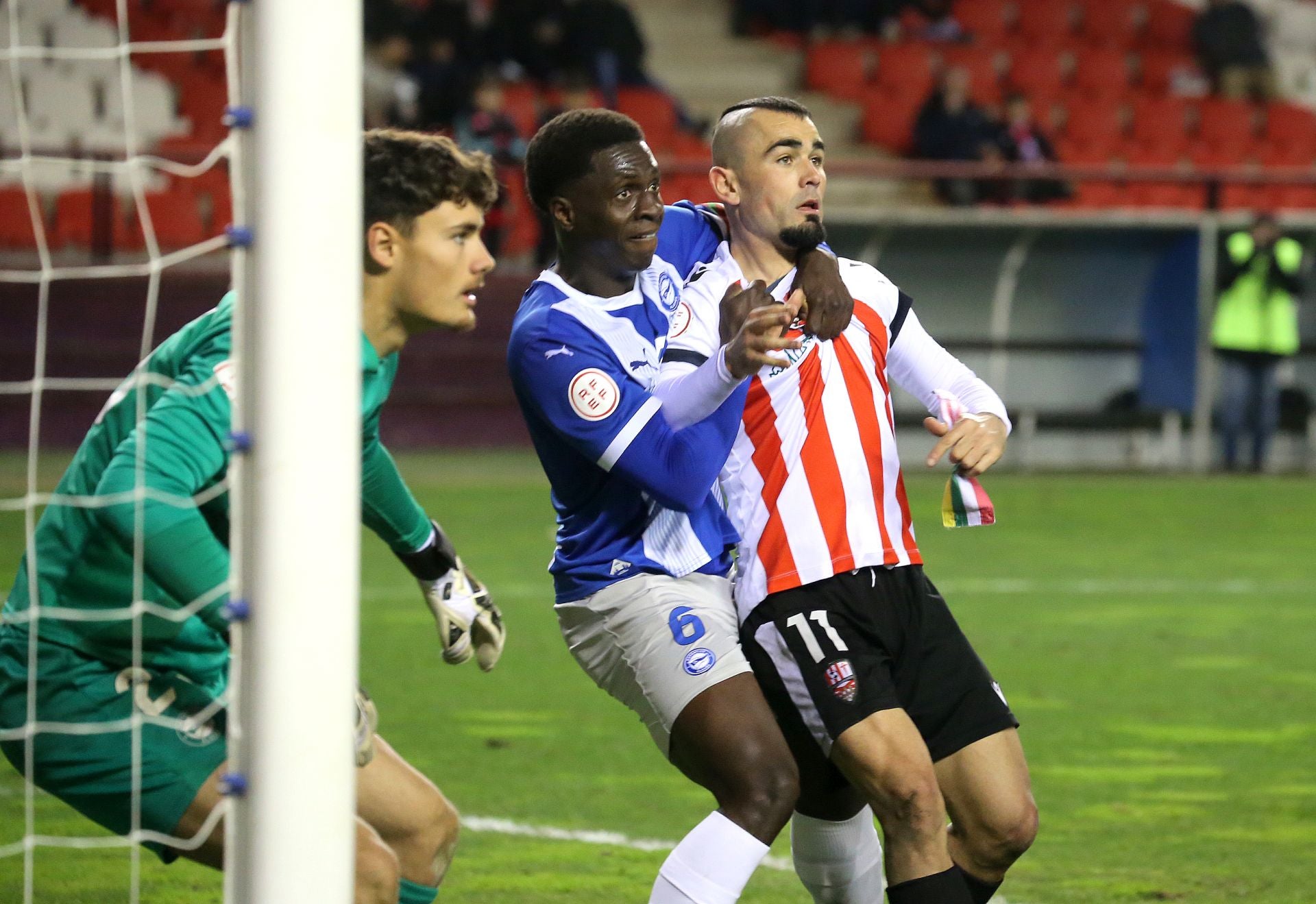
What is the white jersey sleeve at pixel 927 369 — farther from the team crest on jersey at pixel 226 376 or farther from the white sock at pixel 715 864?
the team crest on jersey at pixel 226 376

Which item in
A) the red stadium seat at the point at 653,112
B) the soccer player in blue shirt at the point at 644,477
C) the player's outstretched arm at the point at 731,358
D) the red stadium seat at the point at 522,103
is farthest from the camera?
the red stadium seat at the point at 653,112

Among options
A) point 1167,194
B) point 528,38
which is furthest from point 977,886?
point 1167,194

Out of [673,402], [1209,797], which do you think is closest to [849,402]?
[673,402]

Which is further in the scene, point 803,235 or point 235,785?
point 803,235

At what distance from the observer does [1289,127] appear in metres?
20.2

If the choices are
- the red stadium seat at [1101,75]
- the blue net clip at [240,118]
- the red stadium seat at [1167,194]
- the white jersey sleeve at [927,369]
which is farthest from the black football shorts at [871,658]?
the red stadium seat at [1101,75]

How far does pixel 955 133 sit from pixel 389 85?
203 inches

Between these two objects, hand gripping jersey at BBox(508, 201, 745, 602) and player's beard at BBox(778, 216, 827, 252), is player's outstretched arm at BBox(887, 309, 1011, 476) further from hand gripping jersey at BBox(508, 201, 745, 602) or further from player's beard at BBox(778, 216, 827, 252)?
hand gripping jersey at BBox(508, 201, 745, 602)

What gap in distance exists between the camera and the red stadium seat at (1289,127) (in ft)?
65.9

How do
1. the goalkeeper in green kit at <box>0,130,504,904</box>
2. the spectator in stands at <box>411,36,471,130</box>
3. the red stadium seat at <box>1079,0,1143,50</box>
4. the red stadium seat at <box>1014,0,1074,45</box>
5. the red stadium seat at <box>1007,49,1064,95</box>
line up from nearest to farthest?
the goalkeeper in green kit at <box>0,130,504,904</box> → the spectator in stands at <box>411,36,471,130</box> → the red stadium seat at <box>1007,49,1064,95</box> → the red stadium seat at <box>1014,0,1074,45</box> → the red stadium seat at <box>1079,0,1143,50</box>

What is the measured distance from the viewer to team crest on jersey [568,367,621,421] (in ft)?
11.2

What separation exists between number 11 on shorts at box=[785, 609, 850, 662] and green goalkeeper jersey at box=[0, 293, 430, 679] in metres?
0.90

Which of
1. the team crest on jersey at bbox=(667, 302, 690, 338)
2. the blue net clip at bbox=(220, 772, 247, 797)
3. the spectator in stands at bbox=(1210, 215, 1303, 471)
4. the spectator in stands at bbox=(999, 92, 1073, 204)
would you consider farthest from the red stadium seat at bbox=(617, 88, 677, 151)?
the blue net clip at bbox=(220, 772, 247, 797)

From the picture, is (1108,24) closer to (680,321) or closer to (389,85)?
(389,85)
